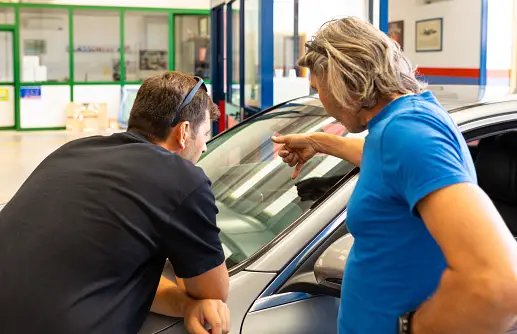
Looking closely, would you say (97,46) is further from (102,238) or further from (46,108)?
(102,238)

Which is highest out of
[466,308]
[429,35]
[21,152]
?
[429,35]

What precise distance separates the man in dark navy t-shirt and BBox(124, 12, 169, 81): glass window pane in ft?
49.4

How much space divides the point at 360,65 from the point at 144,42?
15.6 metres

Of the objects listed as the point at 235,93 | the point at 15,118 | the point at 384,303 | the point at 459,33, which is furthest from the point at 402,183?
the point at 15,118

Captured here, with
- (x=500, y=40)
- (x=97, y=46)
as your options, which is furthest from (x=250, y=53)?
(x=97, y=46)

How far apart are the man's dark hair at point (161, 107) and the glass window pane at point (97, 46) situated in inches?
586

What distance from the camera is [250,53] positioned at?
734 centimetres

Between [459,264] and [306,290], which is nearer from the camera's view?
[459,264]

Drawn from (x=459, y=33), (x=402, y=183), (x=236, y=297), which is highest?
(x=459, y=33)

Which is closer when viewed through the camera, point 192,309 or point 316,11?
point 192,309

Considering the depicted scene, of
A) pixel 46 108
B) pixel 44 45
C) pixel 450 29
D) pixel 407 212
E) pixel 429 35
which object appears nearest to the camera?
pixel 407 212

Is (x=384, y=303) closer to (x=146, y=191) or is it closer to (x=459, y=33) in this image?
(x=146, y=191)

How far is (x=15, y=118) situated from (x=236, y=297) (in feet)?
48.5

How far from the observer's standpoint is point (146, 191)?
150cm
